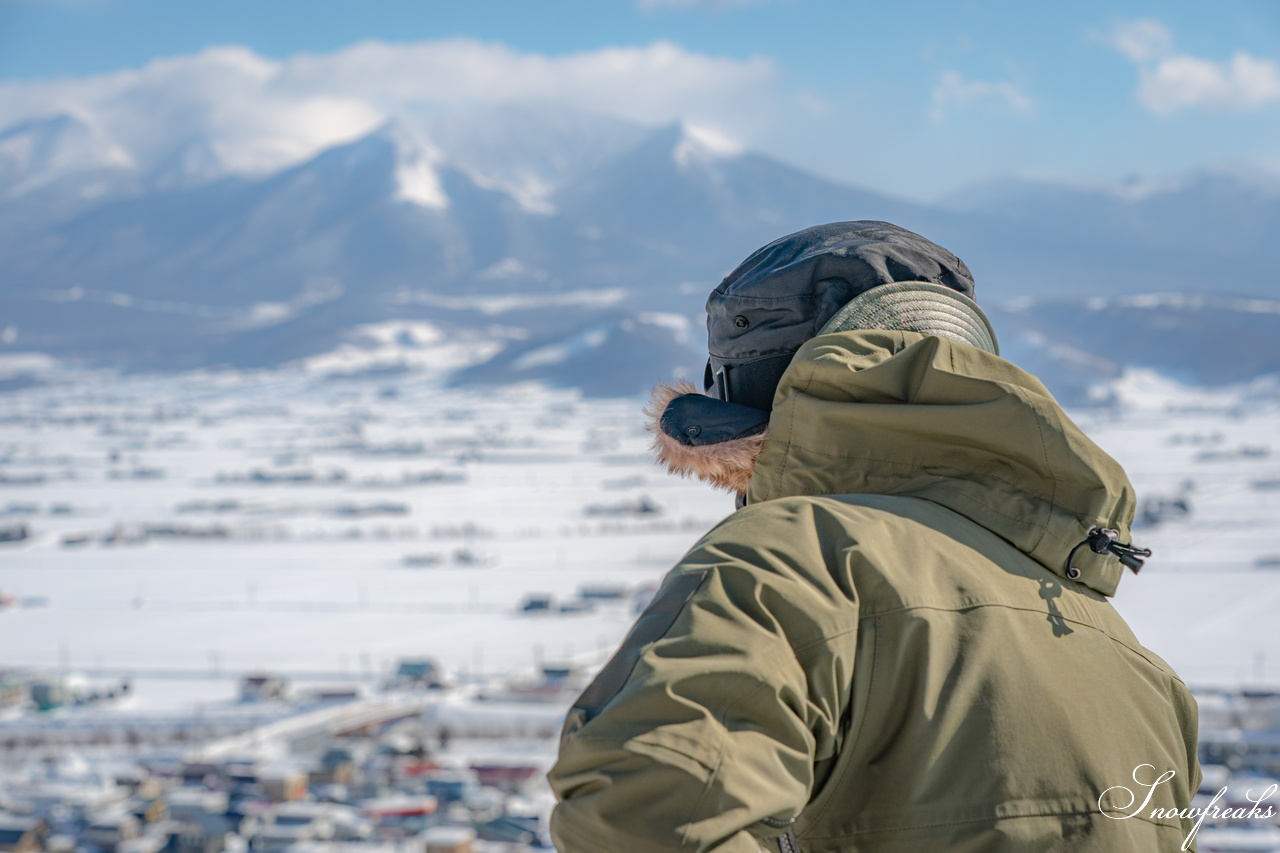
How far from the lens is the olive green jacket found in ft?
1.29

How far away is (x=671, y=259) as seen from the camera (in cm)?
9781

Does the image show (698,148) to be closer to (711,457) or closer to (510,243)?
(510,243)

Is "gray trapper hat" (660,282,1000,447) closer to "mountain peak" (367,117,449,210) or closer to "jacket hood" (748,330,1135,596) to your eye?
"jacket hood" (748,330,1135,596)

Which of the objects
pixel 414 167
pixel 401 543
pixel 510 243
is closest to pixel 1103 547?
pixel 401 543

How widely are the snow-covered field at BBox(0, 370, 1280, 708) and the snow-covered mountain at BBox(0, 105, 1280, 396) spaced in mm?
21533

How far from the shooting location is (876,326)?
0.56 meters

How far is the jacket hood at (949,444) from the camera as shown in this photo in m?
0.50

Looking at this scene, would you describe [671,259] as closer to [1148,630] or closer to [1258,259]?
[1258,259]

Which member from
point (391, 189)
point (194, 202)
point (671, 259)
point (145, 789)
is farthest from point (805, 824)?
point (194, 202)

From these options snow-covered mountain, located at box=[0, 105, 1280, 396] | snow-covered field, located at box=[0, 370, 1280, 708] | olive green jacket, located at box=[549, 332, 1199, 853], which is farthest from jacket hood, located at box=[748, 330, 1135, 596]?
snow-covered mountain, located at box=[0, 105, 1280, 396]

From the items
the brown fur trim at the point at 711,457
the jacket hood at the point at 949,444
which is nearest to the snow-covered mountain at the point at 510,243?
the brown fur trim at the point at 711,457

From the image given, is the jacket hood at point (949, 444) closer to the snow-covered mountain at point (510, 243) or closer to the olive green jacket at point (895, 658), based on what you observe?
the olive green jacket at point (895, 658)

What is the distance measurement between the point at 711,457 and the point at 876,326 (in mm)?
108

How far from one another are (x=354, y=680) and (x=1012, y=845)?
8802 mm
